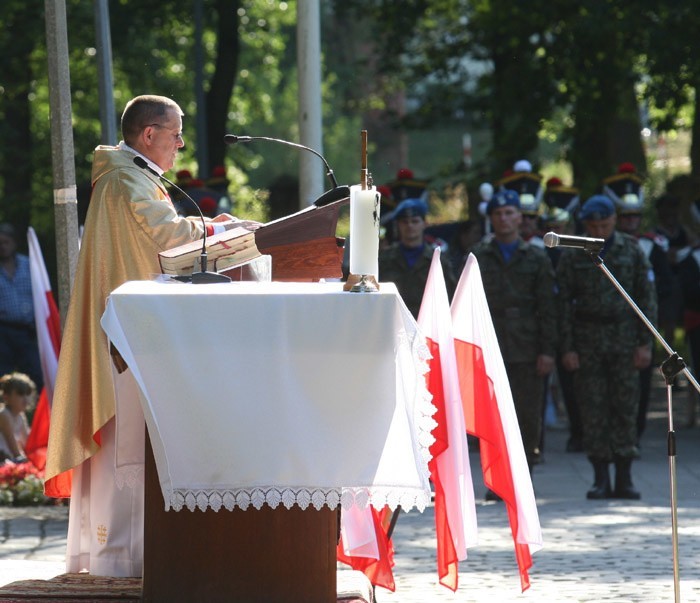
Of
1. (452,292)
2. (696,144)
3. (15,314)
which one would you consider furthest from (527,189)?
(696,144)

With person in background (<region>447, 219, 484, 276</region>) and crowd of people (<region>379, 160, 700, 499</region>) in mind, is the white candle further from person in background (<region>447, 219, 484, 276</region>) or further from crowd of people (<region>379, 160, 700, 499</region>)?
person in background (<region>447, 219, 484, 276</region>)

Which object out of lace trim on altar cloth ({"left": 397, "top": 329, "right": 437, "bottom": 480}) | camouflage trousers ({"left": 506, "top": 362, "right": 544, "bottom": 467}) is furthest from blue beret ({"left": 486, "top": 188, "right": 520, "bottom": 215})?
lace trim on altar cloth ({"left": 397, "top": 329, "right": 437, "bottom": 480})

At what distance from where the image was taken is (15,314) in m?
13.7

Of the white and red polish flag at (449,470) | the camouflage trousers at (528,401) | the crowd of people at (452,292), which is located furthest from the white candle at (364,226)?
the camouflage trousers at (528,401)

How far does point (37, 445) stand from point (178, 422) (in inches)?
255

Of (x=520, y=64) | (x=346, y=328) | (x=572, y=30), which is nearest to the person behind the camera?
(x=346, y=328)

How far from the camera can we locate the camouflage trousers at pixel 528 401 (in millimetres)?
10523

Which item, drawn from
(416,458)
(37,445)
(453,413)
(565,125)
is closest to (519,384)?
(37,445)

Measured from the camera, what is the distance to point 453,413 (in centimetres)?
624

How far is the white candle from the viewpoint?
212 inches

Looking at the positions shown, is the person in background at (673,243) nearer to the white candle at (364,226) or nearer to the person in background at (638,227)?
the person in background at (638,227)

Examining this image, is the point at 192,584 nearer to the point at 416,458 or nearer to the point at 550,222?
the point at 416,458

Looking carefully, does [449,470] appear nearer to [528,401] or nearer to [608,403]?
[528,401]

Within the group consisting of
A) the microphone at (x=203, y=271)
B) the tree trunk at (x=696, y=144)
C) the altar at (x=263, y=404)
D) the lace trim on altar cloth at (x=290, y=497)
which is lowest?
the lace trim on altar cloth at (x=290, y=497)
